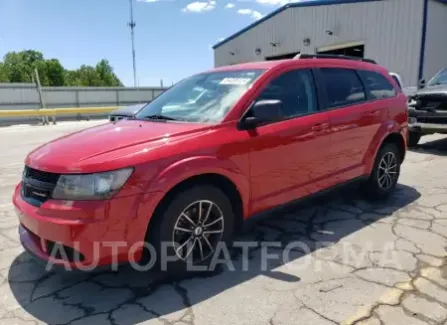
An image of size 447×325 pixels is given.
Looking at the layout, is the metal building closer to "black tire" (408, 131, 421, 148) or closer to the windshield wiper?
"black tire" (408, 131, 421, 148)

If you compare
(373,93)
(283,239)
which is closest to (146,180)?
(283,239)

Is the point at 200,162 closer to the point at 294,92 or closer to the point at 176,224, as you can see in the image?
the point at 176,224

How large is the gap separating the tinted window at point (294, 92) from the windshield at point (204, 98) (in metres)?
0.20

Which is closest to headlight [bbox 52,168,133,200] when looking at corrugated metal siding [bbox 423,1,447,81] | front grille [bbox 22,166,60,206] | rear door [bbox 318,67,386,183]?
front grille [bbox 22,166,60,206]

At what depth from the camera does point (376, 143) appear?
4711 mm

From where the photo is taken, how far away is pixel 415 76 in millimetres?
16375

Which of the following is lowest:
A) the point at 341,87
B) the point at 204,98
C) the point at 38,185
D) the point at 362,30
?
the point at 38,185

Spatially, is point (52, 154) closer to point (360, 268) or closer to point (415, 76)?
point (360, 268)

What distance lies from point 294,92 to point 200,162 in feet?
4.63

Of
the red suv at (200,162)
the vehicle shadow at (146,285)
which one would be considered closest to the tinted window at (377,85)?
the red suv at (200,162)

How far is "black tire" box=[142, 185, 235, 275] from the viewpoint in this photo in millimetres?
2885

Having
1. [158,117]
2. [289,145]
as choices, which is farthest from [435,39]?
[158,117]

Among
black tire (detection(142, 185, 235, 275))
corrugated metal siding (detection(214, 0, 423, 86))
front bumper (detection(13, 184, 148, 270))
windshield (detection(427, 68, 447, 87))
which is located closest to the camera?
front bumper (detection(13, 184, 148, 270))

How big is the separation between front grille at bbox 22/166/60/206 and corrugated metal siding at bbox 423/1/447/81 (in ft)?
55.6
